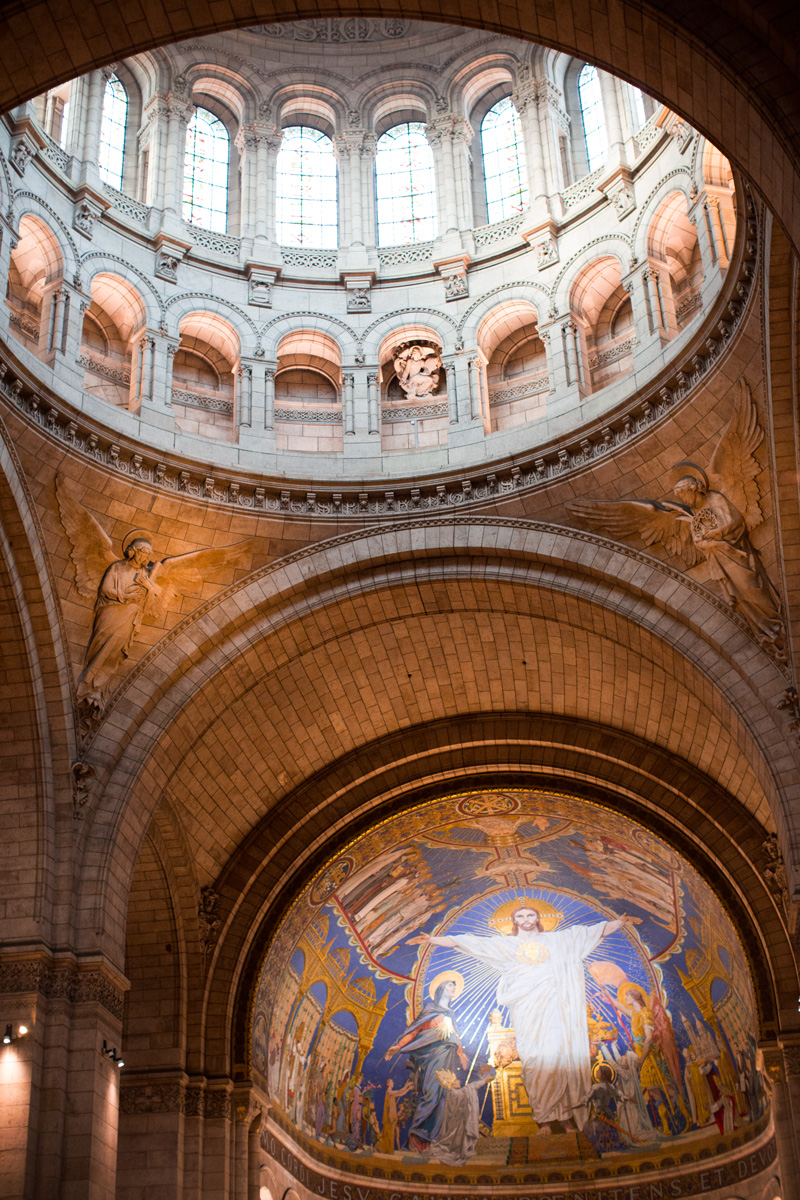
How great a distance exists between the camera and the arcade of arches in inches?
719

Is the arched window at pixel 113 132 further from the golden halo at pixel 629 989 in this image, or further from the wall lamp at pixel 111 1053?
the golden halo at pixel 629 989

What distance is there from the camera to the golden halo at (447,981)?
91.8ft

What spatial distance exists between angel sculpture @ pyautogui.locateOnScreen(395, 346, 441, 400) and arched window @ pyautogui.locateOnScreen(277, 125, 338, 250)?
2543mm

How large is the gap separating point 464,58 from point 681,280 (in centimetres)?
635

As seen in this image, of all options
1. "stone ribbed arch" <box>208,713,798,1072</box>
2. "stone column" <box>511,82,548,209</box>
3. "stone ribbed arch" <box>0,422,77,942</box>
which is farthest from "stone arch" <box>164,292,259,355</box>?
"stone ribbed arch" <box>208,713,798,1072</box>

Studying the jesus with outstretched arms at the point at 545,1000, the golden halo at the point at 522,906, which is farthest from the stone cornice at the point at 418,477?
the jesus with outstretched arms at the point at 545,1000

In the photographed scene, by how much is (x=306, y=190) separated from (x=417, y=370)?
13.4 feet

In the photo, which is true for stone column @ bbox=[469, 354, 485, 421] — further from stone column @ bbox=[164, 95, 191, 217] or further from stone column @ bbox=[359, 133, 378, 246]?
stone column @ bbox=[164, 95, 191, 217]

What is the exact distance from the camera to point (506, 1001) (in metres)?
28.4

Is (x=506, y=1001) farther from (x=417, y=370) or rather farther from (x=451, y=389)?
(x=417, y=370)

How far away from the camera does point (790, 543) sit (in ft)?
57.4

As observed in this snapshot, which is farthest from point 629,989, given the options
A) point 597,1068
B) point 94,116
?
point 94,116

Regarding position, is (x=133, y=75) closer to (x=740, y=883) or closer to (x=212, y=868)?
(x=212, y=868)

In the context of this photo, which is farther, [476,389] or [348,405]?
[348,405]
